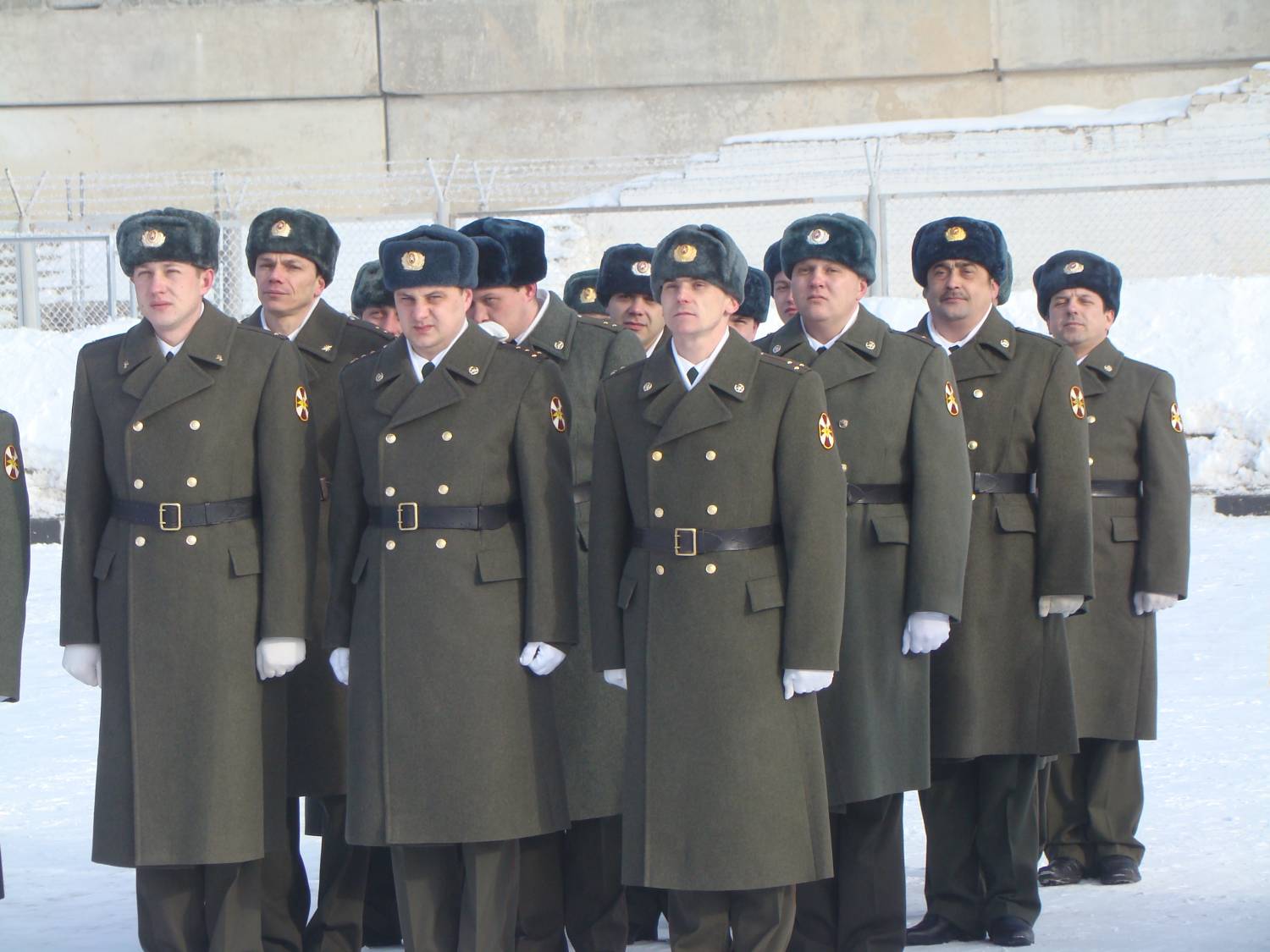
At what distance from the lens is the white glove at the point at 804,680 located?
4.18 m

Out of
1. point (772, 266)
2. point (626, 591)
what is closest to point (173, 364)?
point (626, 591)

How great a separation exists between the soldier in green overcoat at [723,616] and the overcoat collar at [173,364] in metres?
1.00

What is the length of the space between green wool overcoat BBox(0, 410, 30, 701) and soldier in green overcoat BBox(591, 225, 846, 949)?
1.49 m

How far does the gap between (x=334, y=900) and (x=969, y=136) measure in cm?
1381

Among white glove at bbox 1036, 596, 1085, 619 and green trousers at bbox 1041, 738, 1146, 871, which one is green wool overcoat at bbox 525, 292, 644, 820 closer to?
white glove at bbox 1036, 596, 1085, 619

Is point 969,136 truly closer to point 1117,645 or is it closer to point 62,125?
point 62,125

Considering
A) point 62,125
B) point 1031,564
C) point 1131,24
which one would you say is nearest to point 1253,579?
point 1031,564

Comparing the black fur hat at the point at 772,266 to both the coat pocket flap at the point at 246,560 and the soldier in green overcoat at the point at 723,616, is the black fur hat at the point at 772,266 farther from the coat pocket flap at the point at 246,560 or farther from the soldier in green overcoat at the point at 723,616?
the coat pocket flap at the point at 246,560

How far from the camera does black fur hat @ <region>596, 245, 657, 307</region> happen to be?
5.57 m

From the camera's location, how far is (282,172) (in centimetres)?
1947

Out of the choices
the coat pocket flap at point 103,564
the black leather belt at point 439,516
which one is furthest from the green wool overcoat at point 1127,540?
the coat pocket flap at point 103,564

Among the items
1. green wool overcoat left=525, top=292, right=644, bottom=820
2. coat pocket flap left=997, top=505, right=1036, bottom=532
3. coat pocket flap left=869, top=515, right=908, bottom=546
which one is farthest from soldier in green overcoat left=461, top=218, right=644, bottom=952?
coat pocket flap left=997, top=505, right=1036, bottom=532

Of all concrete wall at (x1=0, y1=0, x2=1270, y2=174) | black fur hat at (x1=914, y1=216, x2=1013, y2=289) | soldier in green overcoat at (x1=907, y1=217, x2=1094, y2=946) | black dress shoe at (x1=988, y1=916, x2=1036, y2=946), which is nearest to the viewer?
black dress shoe at (x1=988, y1=916, x2=1036, y2=946)

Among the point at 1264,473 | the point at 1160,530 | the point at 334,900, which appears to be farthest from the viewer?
the point at 1264,473
